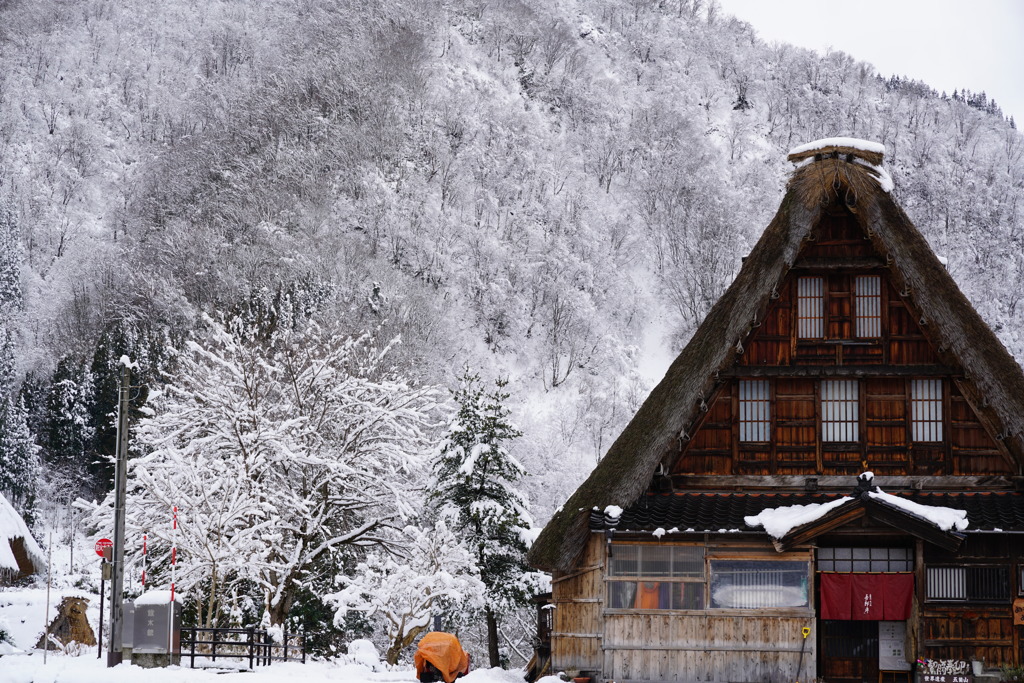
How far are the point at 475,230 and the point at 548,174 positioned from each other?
12906 mm

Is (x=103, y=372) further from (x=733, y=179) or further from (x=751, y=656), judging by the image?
(x=733, y=179)

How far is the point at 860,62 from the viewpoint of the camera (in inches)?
5935

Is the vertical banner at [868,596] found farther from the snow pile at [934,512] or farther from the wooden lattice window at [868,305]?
the wooden lattice window at [868,305]

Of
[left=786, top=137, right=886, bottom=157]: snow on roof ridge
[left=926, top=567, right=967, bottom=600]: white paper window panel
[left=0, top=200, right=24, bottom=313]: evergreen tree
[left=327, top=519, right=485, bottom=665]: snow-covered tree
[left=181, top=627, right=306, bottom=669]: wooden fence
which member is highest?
[left=0, top=200, right=24, bottom=313]: evergreen tree

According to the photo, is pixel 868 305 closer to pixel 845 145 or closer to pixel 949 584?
pixel 845 145

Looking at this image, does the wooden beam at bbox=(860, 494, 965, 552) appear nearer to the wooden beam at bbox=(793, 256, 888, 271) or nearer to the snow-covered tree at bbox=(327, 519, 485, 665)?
the wooden beam at bbox=(793, 256, 888, 271)

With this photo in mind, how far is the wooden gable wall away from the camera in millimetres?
21547

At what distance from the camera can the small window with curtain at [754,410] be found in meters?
22.0

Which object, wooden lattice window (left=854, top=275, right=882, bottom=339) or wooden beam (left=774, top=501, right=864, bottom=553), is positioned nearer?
wooden beam (left=774, top=501, right=864, bottom=553)

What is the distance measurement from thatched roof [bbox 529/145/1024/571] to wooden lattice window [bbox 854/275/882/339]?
60 cm

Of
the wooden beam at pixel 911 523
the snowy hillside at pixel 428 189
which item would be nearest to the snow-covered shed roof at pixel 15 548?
the snowy hillside at pixel 428 189

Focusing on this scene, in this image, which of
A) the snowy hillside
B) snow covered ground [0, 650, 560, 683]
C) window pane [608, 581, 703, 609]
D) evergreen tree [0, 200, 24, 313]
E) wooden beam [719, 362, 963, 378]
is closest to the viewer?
snow covered ground [0, 650, 560, 683]

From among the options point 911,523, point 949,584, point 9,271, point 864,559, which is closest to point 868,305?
point 911,523

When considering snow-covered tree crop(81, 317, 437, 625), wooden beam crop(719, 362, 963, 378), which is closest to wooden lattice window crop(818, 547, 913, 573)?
wooden beam crop(719, 362, 963, 378)
